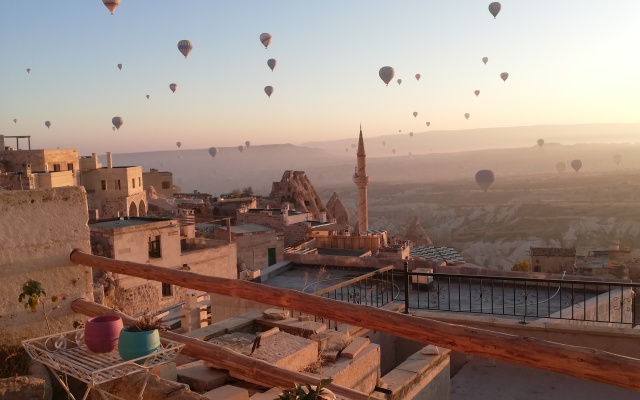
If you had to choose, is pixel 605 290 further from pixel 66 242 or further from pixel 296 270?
pixel 66 242

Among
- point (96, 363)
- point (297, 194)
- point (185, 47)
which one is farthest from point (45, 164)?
point (96, 363)

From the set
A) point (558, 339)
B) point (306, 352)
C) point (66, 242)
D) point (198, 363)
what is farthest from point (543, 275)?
point (66, 242)

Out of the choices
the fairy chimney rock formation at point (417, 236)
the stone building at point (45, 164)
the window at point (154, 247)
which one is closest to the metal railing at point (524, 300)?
the window at point (154, 247)

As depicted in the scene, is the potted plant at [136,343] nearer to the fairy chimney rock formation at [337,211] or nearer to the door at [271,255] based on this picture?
the door at [271,255]

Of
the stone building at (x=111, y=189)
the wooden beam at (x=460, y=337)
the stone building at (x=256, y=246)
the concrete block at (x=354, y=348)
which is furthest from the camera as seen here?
the stone building at (x=111, y=189)

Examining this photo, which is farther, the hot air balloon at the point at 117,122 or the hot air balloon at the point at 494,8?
the hot air balloon at the point at 117,122

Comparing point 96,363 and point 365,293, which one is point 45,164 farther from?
Answer: point 96,363

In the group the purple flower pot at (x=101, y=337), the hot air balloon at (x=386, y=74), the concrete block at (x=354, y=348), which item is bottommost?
the concrete block at (x=354, y=348)
